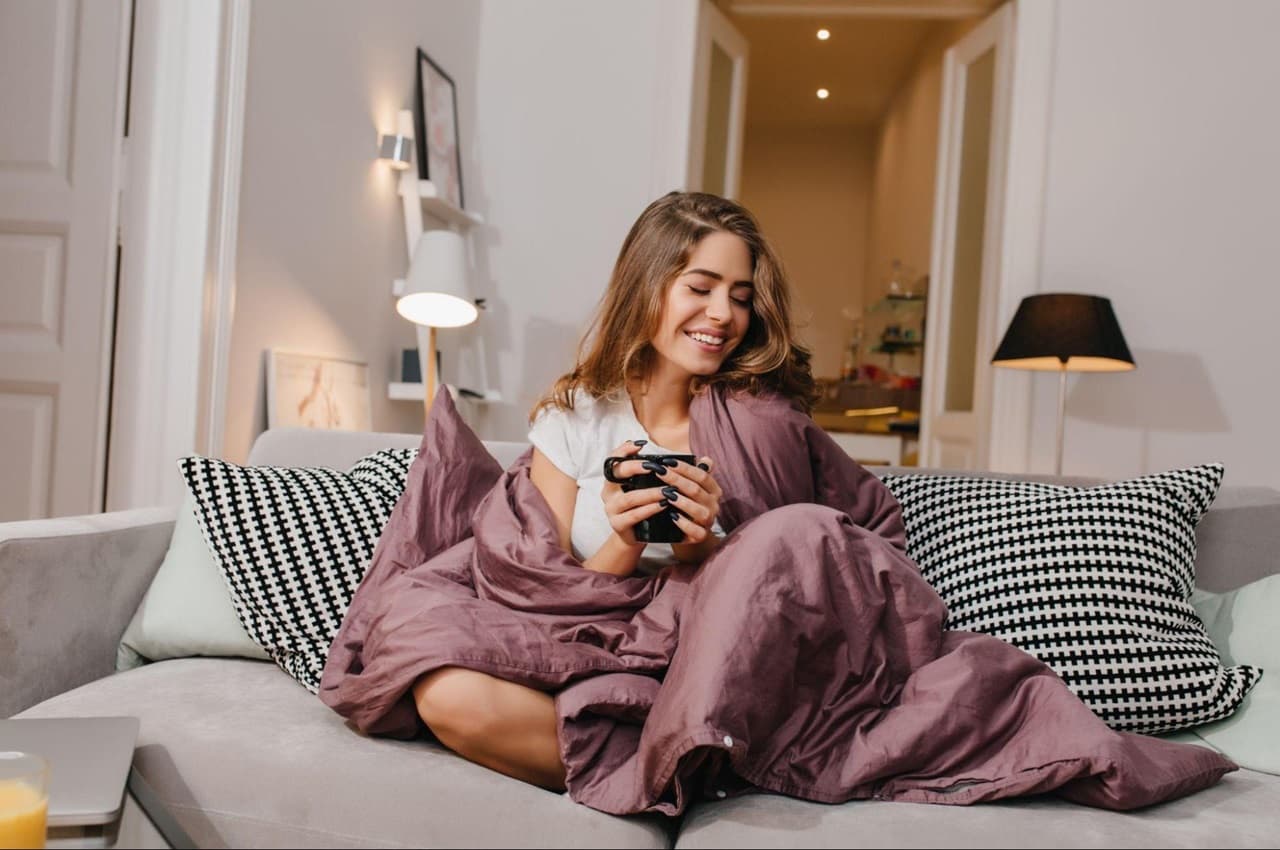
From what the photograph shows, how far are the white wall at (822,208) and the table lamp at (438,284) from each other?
5291 mm

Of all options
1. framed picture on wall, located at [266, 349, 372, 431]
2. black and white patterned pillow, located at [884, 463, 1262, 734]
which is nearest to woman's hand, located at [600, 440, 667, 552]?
black and white patterned pillow, located at [884, 463, 1262, 734]

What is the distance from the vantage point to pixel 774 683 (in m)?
1.06

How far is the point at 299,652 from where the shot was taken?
1.42 metres

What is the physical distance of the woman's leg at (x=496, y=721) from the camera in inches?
43.3

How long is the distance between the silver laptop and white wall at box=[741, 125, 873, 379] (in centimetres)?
719

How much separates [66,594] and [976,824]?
116 centimetres

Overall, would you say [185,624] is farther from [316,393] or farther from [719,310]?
[316,393]

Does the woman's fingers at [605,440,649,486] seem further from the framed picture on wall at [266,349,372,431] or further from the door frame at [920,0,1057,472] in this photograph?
the door frame at [920,0,1057,472]

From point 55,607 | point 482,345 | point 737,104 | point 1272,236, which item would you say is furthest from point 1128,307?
point 55,607

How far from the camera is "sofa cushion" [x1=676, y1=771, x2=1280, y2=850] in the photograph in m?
0.97

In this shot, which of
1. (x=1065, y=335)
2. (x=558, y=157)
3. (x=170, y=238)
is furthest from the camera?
(x=558, y=157)

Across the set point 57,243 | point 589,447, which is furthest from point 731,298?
point 57,243

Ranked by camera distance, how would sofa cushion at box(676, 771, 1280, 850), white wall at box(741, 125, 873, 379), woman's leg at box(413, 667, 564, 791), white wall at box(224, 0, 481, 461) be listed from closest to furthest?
1. sofa cushion at box(676, 771, 1280, 850)
2. woman's leg at box(413, 667, 564, 791)
3. white wall at box(224, 0, 481, 461)
4. white wall at box(741, 125, 873, 379)

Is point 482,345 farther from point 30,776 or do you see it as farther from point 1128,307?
point 30,776
